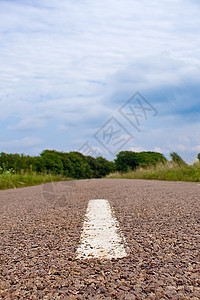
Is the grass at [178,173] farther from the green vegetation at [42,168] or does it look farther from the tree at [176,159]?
the green vegetation at [42,168]

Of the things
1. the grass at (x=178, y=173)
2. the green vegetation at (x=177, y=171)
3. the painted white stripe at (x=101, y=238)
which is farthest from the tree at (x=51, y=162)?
the painted white stripe at (x=101, y=238)

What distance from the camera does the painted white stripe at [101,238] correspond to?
159 cm

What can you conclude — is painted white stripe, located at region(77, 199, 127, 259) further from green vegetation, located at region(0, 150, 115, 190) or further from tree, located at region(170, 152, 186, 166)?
tree, located at region(170, 152, 186, 166)

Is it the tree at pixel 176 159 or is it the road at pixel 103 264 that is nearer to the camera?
the road at pixel 103 264

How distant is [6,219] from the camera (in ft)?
9.33

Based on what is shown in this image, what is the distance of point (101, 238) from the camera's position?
1896mm

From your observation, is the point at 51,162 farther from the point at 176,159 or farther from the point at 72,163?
the point at 176,159

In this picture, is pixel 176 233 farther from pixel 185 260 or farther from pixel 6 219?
pixel 6 219

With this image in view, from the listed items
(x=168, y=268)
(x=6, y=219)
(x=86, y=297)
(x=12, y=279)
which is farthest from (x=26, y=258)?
(x=6, y=219)

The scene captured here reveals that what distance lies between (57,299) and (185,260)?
67cm

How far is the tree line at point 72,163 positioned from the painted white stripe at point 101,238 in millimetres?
10232

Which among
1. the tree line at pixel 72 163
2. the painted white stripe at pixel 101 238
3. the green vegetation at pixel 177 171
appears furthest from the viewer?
the tree line at pixel 72 163

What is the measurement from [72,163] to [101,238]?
3305cm

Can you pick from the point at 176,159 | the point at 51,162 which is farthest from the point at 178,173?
the point at 51,162
